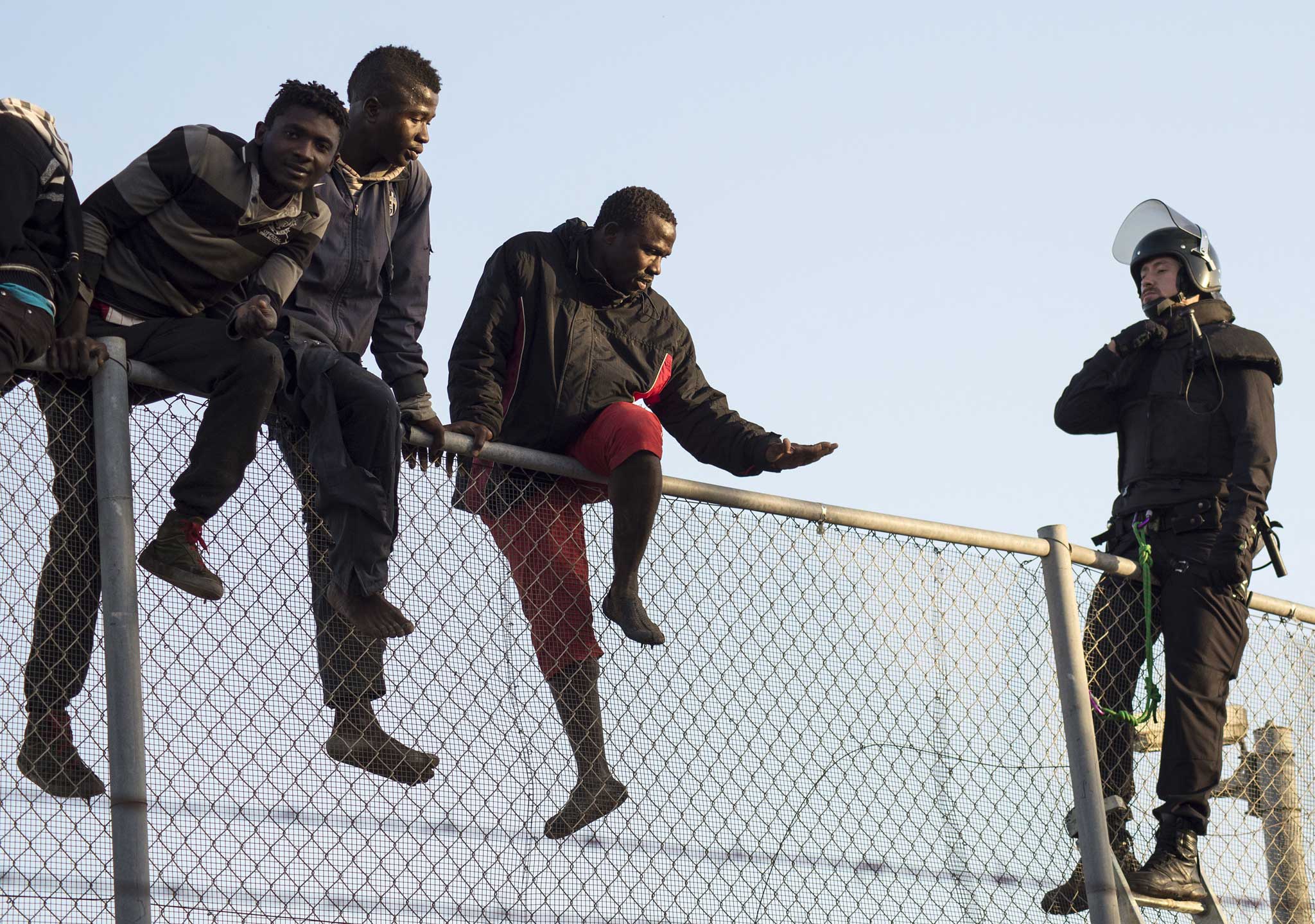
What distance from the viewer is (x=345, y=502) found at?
4.47 meters

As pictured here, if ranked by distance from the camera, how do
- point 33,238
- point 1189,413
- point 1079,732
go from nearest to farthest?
point 33,238 < point 1079,732 < point 1189,413

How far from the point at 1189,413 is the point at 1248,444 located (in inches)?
10.1

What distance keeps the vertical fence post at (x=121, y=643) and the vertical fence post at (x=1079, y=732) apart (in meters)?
2.90

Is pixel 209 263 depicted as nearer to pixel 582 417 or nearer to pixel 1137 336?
pixel 582 417

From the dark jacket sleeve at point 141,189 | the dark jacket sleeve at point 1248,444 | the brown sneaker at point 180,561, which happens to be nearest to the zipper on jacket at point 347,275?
the dark jacket sleeve at point 141,189

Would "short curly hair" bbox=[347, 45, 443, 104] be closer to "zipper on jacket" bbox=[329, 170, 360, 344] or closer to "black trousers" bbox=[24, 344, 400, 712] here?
"zipper on jacket" bbox=[329, 170, 360, 344]

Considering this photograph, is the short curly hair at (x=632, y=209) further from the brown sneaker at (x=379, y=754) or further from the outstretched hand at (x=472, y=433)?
the brown sneaker at (x=379, y=754)

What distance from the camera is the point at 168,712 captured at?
412cm

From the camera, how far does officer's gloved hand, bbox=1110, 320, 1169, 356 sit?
20.9ft

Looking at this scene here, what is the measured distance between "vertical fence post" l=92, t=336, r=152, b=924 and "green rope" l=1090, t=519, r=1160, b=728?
323 centimetres

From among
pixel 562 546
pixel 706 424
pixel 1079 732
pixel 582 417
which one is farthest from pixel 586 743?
pixel 1079 732

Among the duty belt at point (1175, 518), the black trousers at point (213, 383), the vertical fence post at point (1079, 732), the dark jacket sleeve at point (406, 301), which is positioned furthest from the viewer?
the duty belt at point (1175, 518)

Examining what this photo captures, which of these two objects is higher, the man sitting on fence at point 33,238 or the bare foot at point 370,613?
the man sitting on fence at point 33,238

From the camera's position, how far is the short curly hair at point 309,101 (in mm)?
4906
